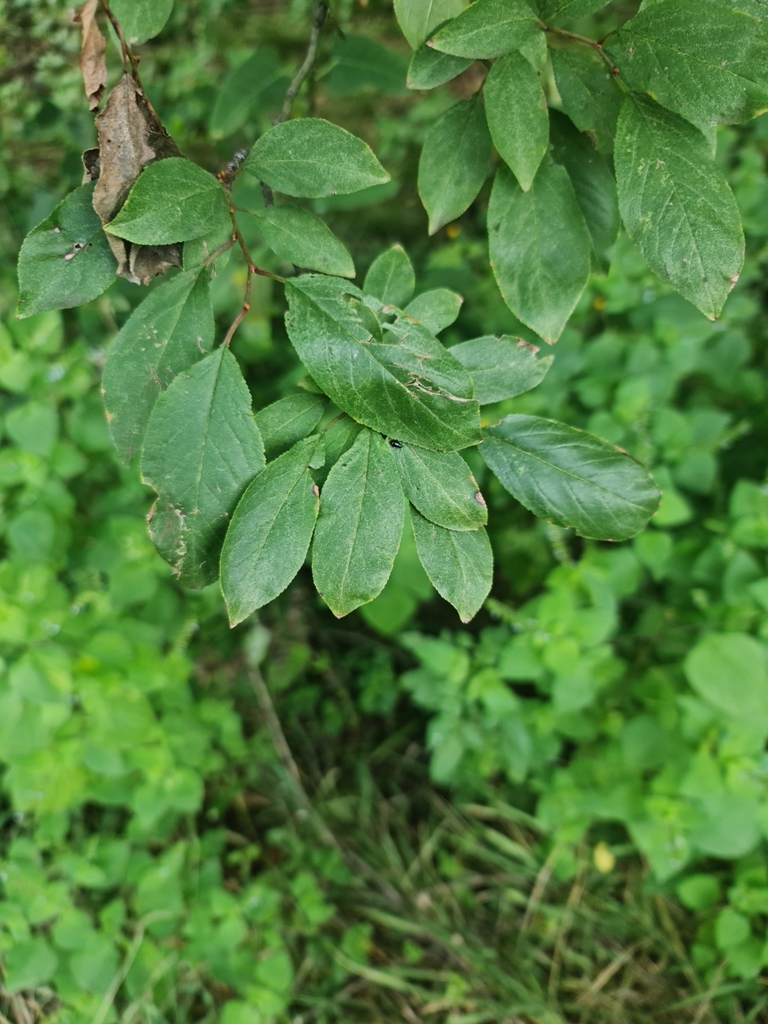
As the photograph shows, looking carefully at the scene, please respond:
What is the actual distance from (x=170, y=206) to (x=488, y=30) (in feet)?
0.93

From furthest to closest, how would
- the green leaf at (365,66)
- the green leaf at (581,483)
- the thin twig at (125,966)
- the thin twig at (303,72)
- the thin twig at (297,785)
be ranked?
the thin twig at (297,785)
the thin twig at (125,966)
the green leaf at (365,66)
the thin twig at (303,72)
the green leaf at (581,483)

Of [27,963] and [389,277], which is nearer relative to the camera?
[389,277]

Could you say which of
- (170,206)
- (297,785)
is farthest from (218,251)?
(297,785)

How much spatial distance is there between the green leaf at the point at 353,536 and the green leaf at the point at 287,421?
0.07 metres

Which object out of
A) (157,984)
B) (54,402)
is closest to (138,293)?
(54,402)

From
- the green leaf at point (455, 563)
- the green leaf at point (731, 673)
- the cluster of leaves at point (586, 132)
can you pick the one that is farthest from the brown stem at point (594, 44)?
the green leaf at point (731, 673)

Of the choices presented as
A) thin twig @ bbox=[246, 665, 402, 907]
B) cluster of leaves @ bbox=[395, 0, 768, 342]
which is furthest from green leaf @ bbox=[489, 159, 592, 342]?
thin twig @ bbox=[246, 665, 402, 907]

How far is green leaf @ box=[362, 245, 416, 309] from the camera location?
2.09ft

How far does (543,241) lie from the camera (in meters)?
0.60

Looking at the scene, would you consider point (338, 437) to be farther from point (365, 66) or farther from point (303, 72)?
point (365, 66)

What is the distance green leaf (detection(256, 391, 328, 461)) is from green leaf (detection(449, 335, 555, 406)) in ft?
0.49

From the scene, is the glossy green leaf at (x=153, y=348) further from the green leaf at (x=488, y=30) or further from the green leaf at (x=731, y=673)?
the green leaf at (x=731, y=673)

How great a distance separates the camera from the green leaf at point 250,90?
113 centimetres

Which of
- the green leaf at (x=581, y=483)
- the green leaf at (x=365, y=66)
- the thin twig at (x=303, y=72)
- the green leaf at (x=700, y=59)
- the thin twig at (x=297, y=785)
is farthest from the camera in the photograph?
the thin twig at (x=297, y=785)
